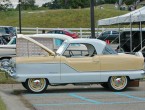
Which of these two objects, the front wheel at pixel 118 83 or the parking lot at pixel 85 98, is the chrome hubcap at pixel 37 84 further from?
the front wheel at pixel 118 83

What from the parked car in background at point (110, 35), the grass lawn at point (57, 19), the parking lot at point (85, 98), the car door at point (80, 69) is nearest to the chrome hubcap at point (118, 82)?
the parking lot at point (85, 98)

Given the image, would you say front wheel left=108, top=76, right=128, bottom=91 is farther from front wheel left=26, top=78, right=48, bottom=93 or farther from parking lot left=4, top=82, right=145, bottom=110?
front wheel left=26, top=78, right=48, bottom=93

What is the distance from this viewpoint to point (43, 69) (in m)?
14.6

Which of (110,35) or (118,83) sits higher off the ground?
(110,35)

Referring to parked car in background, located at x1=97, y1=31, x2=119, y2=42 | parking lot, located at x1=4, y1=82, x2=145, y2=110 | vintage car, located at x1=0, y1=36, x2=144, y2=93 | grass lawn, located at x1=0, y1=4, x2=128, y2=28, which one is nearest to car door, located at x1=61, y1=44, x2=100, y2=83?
vintage car, located at x1=0, y1=36, x2=144, y2=93

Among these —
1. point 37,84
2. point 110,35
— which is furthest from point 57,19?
point 37,84

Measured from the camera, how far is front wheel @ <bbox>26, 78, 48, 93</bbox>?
1464 cm

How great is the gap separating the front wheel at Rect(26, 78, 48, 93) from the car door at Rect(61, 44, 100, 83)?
0.62 m

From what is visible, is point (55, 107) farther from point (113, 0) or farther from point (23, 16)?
point (113, 0)

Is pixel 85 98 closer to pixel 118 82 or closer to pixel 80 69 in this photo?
pixel 80 69

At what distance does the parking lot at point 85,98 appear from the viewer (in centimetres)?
1214

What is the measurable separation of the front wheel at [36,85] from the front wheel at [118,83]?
2174 millimetres

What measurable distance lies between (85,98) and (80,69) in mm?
1384

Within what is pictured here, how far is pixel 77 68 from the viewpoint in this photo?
48.5ft
